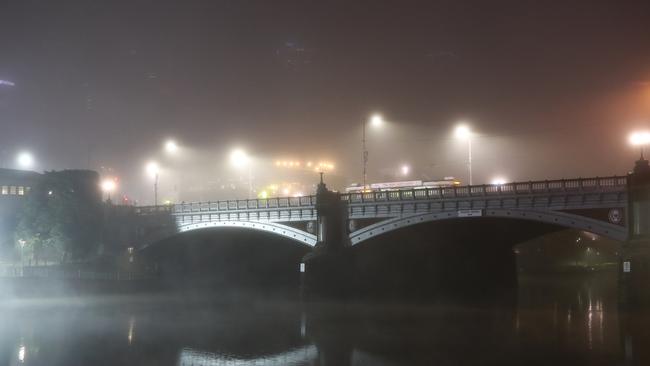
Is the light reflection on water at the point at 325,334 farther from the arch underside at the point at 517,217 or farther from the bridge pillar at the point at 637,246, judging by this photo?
the arch underside at the point at 517,217

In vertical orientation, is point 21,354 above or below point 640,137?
below

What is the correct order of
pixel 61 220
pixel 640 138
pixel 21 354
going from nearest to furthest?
1. pixel 21 354
2. pixel 640 138
3. pixel 61 220

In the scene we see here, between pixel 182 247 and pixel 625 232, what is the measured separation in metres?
56.2

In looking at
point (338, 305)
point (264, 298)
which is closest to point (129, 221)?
point (264, 298)

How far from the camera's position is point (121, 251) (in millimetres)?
78062

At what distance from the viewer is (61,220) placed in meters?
72.5

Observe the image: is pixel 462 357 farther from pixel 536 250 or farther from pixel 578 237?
pixel 578 237

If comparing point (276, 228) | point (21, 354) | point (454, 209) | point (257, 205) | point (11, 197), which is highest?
point (11, 197)

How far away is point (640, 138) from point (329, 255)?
83.4 feet

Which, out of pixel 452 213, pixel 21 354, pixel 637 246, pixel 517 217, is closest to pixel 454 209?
pixel 452 213

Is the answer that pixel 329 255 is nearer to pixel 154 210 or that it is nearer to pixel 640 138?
pixel 640 138

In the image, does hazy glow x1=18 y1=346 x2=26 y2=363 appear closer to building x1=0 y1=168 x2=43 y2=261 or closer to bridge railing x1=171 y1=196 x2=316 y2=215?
bridge railing x1=171 y1=196 x2=316 y2=215

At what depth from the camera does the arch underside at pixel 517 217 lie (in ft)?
130

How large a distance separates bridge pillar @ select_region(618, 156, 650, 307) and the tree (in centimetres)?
5927
